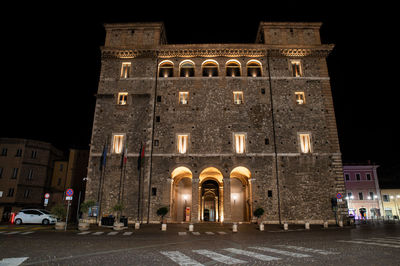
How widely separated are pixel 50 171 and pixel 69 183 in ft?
13.5

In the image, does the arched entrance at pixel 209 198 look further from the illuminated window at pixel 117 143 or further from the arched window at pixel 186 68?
the arched window at pixel 186 68

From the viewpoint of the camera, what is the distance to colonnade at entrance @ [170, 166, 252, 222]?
26125 millimetres

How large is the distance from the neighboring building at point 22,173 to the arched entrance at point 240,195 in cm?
2814

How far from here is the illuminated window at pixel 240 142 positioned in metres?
25.9

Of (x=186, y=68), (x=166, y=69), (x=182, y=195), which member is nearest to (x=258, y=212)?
(x=182, y=195)

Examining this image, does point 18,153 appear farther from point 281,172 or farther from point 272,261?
point 272,261

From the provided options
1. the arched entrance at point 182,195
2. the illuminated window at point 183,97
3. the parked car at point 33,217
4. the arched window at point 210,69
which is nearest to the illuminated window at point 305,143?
the arched window at point 210,69

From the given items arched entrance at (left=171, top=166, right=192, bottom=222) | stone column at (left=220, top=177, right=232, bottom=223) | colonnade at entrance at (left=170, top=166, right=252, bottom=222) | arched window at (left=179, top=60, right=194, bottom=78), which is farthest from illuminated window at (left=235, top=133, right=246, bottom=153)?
arched window at (left=179, top=60, right=194, bottom=78)

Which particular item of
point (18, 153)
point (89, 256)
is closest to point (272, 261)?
point (89, 256)

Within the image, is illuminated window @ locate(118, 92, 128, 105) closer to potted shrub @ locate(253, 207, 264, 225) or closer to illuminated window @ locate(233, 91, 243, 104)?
illuminated window @ locate(233, 91, 243, 104)

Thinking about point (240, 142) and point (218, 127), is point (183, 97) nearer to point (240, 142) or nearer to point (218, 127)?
point (218, 127)

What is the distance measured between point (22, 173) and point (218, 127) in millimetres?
29425

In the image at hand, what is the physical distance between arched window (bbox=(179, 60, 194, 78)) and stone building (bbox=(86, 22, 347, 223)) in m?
0.20

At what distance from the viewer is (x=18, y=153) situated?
3631cm
